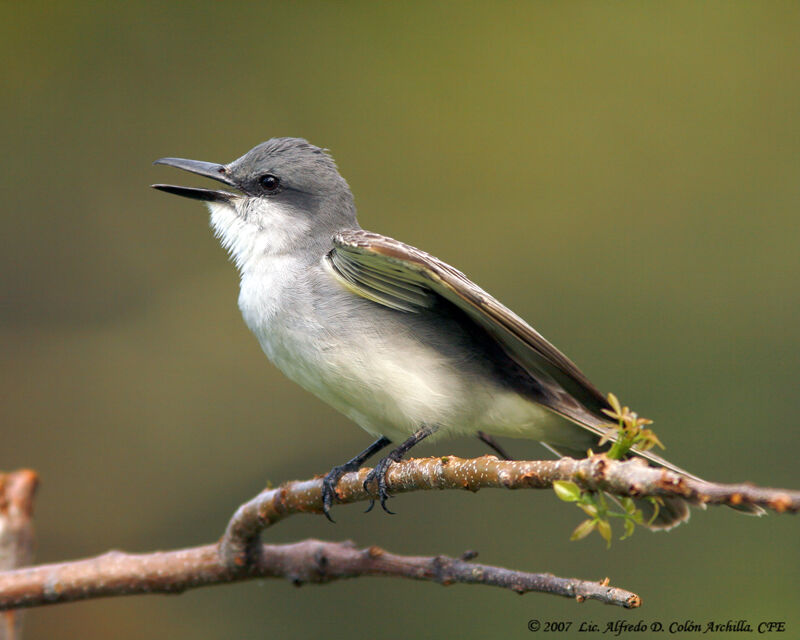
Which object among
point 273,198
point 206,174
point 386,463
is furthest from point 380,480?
point 206,174

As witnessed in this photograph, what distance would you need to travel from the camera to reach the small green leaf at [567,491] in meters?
2.18

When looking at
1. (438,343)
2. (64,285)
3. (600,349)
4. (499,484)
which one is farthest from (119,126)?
(499,484)

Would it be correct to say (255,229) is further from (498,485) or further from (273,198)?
(498,485)

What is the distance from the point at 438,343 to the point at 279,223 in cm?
101

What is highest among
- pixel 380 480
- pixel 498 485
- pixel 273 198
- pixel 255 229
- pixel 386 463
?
pixel 273 198

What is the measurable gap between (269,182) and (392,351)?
1.21 meters

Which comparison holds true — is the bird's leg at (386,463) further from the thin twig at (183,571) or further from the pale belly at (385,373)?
the thin twig at (183,571)

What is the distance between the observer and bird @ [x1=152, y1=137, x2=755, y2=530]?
12.2 feet

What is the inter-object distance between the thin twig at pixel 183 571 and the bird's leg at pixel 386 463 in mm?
232

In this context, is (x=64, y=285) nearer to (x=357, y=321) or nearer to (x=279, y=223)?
(x=279, y=223)

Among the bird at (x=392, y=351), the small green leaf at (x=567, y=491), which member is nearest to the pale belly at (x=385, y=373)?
the bird at (x=392, y=351)

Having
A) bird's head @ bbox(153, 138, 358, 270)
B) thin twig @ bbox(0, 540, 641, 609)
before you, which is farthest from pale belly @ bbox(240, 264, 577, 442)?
thin twig @ bbox(0, 540, 641, 609)

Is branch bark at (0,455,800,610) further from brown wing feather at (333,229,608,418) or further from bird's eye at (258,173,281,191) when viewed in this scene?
bird's eye at (258,173,281,191)

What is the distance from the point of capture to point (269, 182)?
14.8 ft
